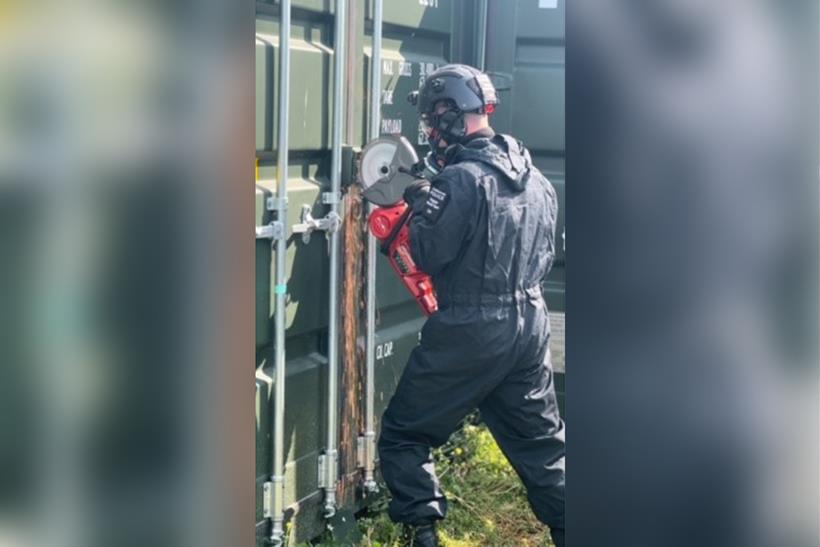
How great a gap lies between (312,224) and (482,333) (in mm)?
844

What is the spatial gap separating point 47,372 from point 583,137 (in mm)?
610

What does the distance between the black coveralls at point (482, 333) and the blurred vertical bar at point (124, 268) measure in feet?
9.57

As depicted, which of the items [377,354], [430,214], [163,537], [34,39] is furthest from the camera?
[377,354]

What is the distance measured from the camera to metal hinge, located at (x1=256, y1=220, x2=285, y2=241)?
3520 mm

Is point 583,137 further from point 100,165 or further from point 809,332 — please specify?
point 100,165

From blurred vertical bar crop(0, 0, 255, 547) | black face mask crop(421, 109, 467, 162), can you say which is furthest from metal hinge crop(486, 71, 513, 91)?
blurred vertical bar crop(0, 0, 255, 547)

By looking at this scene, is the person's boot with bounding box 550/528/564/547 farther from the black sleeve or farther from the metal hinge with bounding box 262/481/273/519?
the metal hinge with bounding box 262/481/273/519

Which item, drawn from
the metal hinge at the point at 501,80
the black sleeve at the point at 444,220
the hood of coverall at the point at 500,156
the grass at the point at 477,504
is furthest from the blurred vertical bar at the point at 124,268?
the metal hinge at the point at 501,80

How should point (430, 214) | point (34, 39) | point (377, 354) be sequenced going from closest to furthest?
point (34, 39)
point (430, 214)
point (377, 354)

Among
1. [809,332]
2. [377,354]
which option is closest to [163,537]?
[809,332]

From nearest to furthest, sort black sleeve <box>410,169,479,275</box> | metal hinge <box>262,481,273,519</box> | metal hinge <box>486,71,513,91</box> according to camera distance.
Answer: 1. metal hinge <box>262,481,273,519</box>
2. black sleeve <box>410,169,479,275</box>
3. metal hinge <box>486,71,513,91</box>

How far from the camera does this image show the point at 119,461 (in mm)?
1205

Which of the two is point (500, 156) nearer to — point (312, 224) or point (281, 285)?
point (312, 224)

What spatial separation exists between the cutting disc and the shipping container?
6 centimetres
